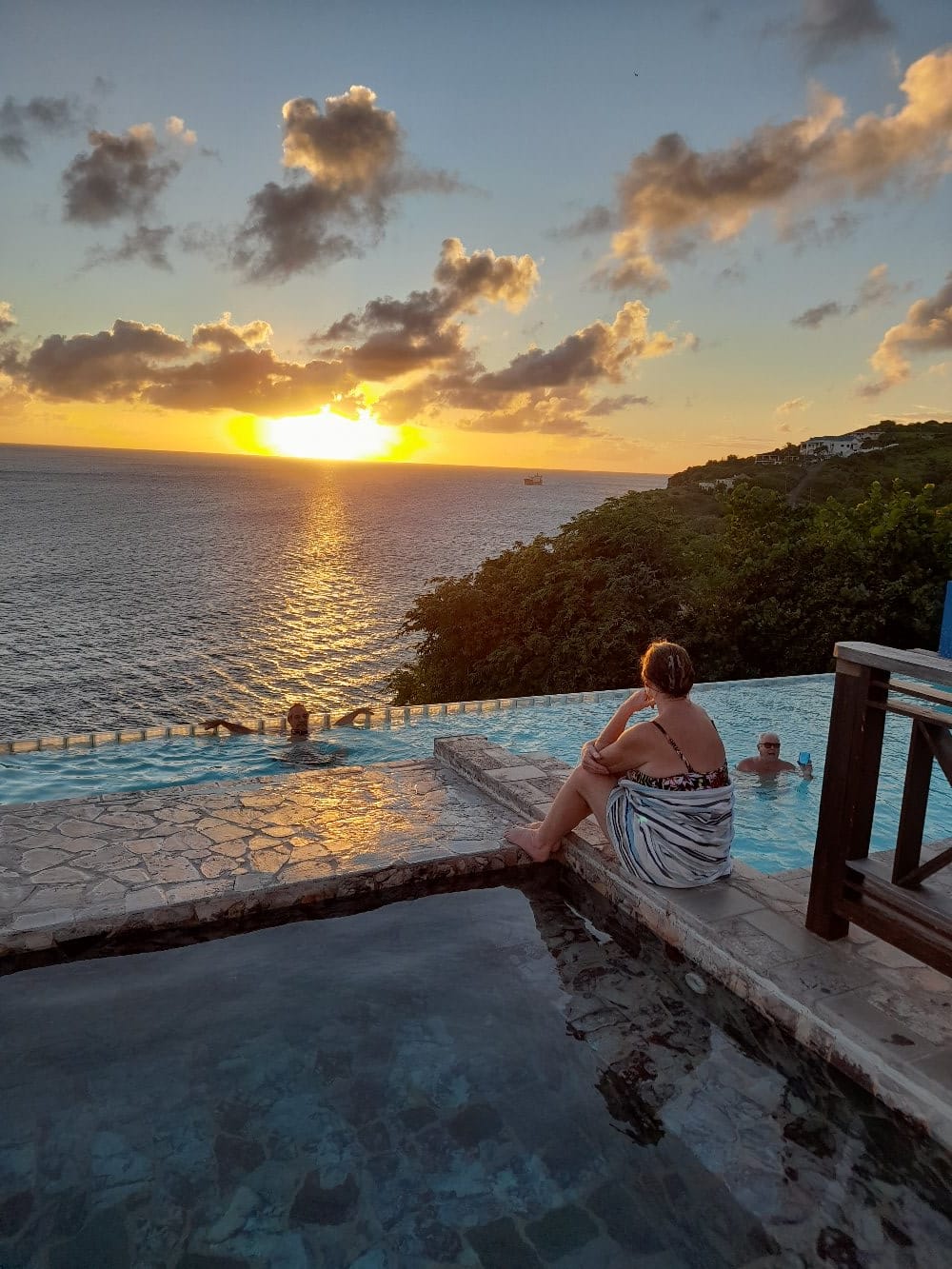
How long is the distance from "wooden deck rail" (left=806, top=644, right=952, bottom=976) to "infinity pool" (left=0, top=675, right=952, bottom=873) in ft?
7.28

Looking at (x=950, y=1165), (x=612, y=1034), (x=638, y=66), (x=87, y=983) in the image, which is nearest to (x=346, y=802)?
(x=87, y=983)

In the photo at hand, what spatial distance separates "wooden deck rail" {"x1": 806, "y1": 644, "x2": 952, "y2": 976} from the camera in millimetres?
3359

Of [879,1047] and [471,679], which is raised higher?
[879,1047]

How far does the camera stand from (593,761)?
464 cm

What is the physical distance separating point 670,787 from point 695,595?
15597mm

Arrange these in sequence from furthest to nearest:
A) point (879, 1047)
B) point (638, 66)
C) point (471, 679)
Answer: point (471, 679) < point (638, 66) < point (879, 1047)

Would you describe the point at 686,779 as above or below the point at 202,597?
above

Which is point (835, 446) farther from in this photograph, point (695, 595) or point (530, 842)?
point (530, 842)

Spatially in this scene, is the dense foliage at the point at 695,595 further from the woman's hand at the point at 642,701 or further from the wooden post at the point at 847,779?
the wooden post at the point at 847,779

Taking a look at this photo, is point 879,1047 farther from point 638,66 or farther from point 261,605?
point 261,605

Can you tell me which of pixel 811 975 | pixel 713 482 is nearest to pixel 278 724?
pixel 811 975

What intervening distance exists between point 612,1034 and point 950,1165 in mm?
1375

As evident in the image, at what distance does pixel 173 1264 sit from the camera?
2.60 metres

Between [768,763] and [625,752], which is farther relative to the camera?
[768,763]
